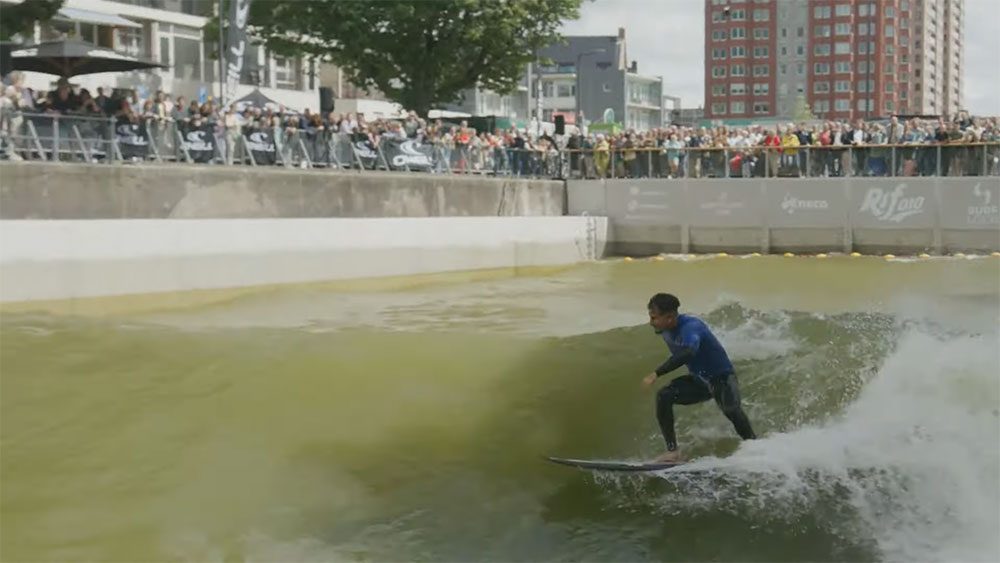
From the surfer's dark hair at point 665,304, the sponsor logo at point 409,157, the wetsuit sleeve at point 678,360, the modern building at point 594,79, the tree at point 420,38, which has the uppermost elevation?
the modern building at point 594,79

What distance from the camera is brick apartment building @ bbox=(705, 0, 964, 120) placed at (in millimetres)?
165625

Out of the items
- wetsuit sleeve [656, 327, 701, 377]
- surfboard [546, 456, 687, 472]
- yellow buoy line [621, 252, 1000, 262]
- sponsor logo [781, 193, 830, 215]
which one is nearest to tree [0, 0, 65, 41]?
yellow buoy line [621, 252, 1000, 262]

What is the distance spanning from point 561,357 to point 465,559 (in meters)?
7.22

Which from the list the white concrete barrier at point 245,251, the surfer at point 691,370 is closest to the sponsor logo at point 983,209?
the white concrete barrier at point 245,251

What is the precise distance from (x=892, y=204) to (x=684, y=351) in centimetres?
2205

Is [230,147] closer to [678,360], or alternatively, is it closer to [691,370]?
[691,370]

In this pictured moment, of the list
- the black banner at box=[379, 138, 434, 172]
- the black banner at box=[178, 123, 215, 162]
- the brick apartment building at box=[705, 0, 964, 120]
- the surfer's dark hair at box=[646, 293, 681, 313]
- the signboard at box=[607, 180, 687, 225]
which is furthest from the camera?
the brick apartment building at box=[705, 0, 964, 120]

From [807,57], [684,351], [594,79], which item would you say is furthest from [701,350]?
[807,57]

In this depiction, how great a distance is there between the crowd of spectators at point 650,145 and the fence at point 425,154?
0.03 m

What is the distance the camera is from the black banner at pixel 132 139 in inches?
825

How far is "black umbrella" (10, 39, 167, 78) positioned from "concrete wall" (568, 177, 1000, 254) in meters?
14.5

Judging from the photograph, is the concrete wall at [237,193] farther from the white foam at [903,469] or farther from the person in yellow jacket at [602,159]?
the white foam at [903,469]

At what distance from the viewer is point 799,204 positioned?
30.5m

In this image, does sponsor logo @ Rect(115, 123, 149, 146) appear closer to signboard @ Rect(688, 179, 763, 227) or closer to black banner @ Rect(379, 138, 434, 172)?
black banner @ Rect(379, 138, 434, 172)
